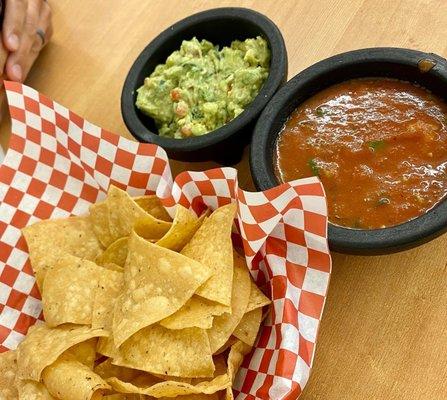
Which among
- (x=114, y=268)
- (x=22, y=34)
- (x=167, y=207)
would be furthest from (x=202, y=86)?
(x=22, y=34)

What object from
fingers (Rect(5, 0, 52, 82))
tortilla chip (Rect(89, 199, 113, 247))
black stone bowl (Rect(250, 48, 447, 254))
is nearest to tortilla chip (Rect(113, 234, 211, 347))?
tortilla chip (Rect(89, 199, 113, 247))

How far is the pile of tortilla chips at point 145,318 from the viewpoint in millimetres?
1604

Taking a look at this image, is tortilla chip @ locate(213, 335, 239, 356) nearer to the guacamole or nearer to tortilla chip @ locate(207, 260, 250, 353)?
tortilla chip @ locate(207, 260, 250, 353)

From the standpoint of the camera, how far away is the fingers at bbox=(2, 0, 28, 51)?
7.86 feet

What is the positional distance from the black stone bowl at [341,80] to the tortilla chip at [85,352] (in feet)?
2.17

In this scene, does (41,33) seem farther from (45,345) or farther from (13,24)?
(45,345)

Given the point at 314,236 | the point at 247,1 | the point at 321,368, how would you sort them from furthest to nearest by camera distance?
the point at 247,1 < the point at 321,368 < the point at 314,236

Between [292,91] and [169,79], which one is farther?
[169,79]

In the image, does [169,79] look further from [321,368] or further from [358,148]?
[321,368]

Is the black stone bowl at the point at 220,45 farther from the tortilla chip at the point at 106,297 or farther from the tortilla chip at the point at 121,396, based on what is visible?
the tortilla chip at the point at 121,396

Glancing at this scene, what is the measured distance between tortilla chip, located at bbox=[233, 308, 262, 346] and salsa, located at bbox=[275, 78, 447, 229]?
1.12 ft

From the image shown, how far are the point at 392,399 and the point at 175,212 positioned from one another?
31.2 inches

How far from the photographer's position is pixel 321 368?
168cm

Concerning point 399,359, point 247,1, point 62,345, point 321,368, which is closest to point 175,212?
point 62,345
